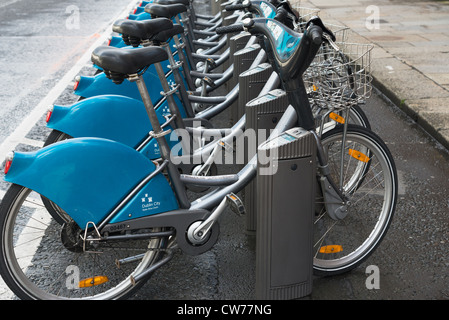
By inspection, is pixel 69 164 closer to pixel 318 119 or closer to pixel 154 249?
pixel 154 249

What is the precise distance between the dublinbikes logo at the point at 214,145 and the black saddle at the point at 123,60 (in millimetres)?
982

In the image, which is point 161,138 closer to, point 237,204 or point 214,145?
point 237,204

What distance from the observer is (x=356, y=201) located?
4211 mm

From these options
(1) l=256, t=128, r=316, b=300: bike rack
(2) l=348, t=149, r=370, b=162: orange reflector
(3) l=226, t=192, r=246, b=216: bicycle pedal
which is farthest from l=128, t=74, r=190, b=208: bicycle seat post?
(2) l=348, t=149, r=370, b=162: orange reflector

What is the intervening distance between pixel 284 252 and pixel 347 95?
3.00 feet

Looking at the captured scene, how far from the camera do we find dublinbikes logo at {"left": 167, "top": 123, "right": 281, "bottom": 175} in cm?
386

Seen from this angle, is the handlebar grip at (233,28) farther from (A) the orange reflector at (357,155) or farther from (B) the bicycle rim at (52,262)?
(B) the bicycle rim at (52,262)

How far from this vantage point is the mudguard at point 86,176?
2.98 metres

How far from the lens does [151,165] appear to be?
3201mm

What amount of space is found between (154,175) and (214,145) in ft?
3.80

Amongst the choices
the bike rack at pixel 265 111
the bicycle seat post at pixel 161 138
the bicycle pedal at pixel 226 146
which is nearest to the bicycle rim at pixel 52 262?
the bicycle seat post at pixel 161 138

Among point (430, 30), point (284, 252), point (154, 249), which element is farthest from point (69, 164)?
point (430, 30)

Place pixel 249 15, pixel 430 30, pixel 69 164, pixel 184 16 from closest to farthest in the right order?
pixel 69 164 < pixel 249 15 < pixel 184 16 < pixel 430 30

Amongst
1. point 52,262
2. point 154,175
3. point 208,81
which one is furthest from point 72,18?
point 154,175
